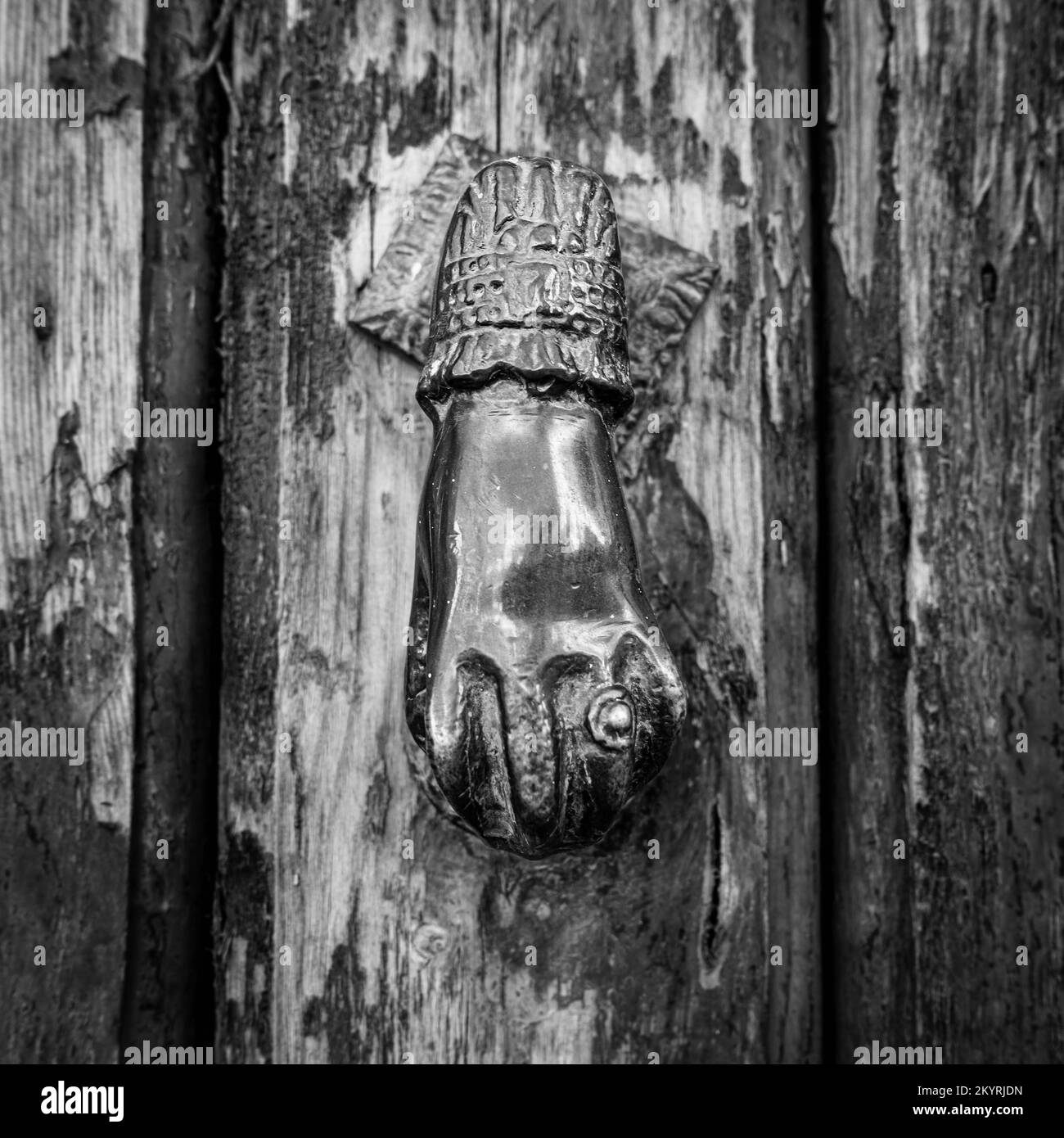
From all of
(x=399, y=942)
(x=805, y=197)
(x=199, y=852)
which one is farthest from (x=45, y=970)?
(x=805, y=197)

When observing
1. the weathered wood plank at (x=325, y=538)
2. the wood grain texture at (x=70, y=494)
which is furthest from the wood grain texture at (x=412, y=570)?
the wood grain texture at (x=70, y=494)

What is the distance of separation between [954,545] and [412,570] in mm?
539

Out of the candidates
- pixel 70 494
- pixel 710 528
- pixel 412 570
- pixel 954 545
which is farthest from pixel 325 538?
pixel 954 545

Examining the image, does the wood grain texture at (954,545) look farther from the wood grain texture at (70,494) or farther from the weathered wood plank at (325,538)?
the wood grain texture at (70,494)

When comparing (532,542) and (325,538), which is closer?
(532,542)

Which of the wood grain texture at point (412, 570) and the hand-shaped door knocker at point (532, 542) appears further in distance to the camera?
the wood grain texture at point (412, 570)

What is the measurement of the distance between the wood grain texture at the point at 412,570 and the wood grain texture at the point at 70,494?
0.34ft

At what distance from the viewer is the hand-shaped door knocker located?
0.69 meters

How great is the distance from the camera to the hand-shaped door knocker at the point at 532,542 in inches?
27.1

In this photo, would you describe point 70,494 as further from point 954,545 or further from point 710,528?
point 954,545

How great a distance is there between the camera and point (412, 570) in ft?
3.09

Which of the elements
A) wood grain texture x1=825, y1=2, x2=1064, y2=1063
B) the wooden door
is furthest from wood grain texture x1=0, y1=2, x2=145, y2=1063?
wood grain texture x1=825, y1=2, x2=1064, y2=1063

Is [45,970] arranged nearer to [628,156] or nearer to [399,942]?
[399,942]

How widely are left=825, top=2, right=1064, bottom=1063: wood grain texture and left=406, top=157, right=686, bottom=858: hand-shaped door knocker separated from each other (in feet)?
1.07
